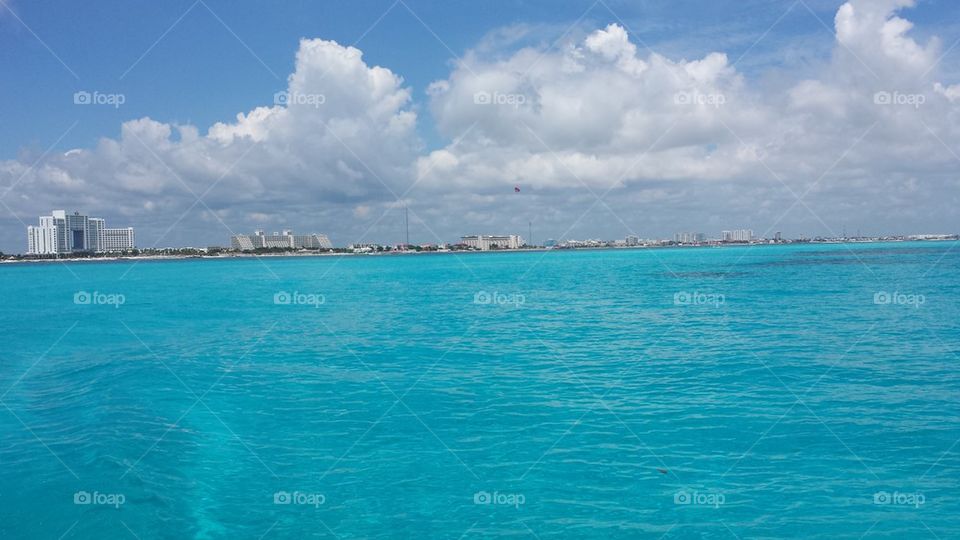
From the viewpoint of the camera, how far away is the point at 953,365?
25.2 meters

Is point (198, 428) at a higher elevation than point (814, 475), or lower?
higher

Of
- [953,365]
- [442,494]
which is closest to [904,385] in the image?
[953,365]

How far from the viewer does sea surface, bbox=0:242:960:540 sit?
12266mm

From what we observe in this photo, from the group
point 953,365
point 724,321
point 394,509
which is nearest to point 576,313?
point 724,321

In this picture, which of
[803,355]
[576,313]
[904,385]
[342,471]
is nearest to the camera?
[342,471]

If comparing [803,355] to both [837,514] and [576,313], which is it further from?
[576,313]

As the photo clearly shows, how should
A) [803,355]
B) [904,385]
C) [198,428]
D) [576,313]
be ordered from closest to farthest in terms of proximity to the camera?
1. [198,428]
2. [904,385]
3. [803,355]
4. [576,313]

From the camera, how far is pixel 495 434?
56.5ft

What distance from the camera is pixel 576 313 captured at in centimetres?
4872

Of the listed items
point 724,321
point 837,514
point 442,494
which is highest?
point 724,321

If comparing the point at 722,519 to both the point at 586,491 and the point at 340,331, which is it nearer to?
the point at 586,491

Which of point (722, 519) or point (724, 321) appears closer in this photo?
point (722, 519)

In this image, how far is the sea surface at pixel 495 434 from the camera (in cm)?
1227

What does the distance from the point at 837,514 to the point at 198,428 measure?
18029 mm
